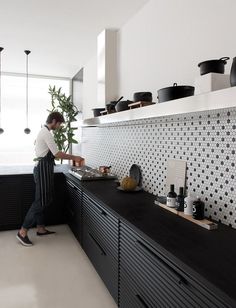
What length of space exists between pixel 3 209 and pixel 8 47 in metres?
2.29

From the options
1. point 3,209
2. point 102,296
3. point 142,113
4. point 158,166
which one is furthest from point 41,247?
point 142,113

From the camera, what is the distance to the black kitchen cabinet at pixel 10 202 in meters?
3.59

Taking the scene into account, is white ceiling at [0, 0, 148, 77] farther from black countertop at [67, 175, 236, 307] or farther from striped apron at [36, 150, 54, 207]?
black countertop at [67, 175, 236, 307]

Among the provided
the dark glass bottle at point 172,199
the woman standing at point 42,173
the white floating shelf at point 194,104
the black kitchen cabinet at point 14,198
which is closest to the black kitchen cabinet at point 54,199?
the black kitchen cabinet at point 14,198

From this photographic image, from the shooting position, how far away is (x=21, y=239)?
3170 millimetres

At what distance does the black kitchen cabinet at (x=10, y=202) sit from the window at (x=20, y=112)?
7.98ft

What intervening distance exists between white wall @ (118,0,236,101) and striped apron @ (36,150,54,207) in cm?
116

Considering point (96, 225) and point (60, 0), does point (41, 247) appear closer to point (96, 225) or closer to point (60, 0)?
point (96, 225)

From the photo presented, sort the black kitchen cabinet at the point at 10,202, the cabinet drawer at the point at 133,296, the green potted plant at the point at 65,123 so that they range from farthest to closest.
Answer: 1. the green potted plant at the point at 65,123
2. the black kitchen cabinet at the point at 10,202
3. the cabinet drawer at the point at 133,296

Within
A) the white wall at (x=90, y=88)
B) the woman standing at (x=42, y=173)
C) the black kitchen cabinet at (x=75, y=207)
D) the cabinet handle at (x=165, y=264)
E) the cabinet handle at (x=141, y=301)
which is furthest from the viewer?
the white wall at (x=90, y=88)

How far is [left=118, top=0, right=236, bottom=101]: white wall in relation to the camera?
5.44ft

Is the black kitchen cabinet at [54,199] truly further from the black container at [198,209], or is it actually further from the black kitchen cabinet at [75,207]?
the black container at [198,209]

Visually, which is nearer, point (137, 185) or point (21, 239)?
point (137, 185)

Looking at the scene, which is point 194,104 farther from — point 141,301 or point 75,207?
point 75,207
